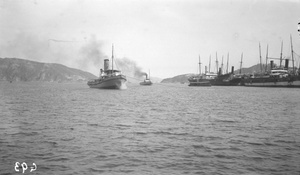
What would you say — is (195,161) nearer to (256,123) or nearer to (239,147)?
(239,147)

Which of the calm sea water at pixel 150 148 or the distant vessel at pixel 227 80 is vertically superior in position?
the distant vessel at pixel 227 80

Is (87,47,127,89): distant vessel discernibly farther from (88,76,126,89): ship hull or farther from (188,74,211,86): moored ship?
(188,74,211,86): moored ship

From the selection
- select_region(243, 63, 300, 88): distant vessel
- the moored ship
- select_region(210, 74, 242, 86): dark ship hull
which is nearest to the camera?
select_region(243, 63, 300, 88): distant vessel

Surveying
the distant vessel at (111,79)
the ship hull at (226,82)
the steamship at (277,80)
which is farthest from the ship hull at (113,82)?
the ship hull at (226,82)

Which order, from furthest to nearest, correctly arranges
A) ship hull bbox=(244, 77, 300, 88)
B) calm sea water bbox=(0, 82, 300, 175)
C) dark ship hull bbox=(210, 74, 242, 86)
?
dark ship hull bbox=(210, 74, 242, 86) < ship hull bbox=(244, 77, 300, 88) < calm sea water bbox=(0, 82, 300, 175)

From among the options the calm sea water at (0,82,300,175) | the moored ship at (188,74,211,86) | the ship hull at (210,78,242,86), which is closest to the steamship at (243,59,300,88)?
the ship hull at (210,78,242,86)

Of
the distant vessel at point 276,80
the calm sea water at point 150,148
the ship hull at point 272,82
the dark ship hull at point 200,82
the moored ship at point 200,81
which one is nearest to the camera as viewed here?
the calm sea water at point 150,148

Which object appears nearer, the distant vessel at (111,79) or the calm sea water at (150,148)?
the calm sea water at (150,148)

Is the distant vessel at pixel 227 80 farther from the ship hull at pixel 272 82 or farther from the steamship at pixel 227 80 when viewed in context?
the ship hull at pixel 272 82
